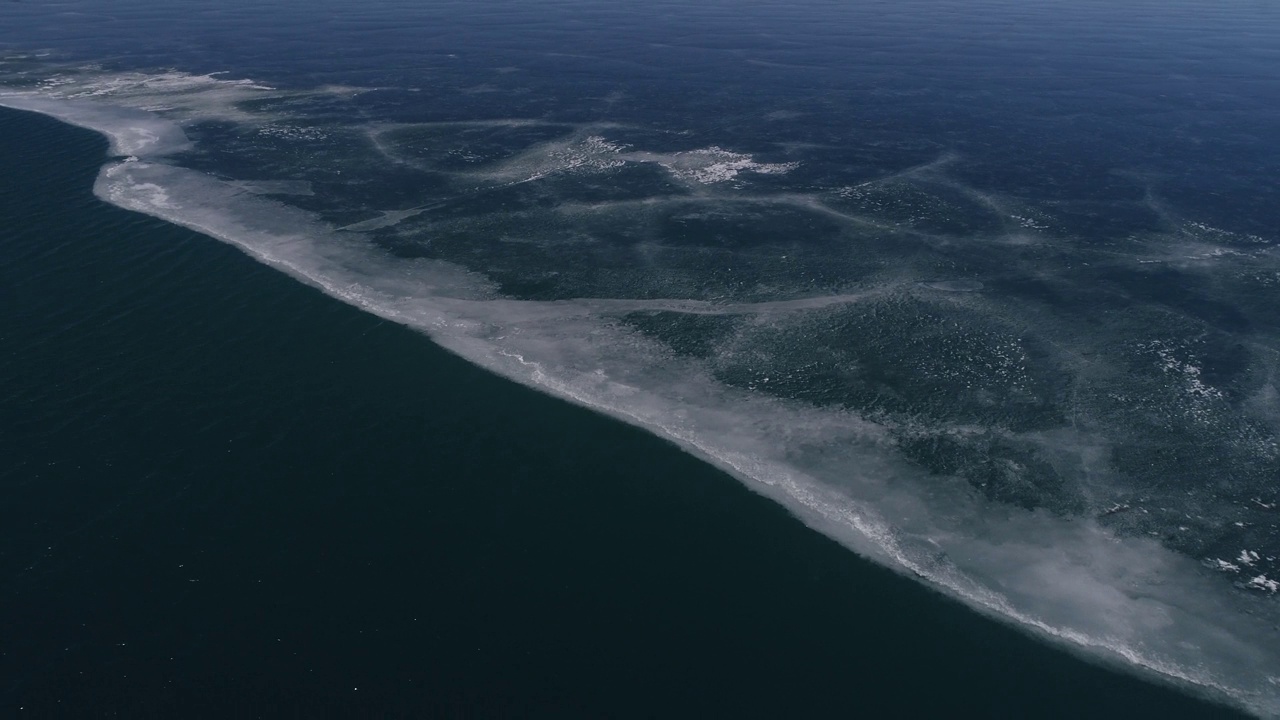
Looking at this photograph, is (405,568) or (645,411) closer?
(405,568)

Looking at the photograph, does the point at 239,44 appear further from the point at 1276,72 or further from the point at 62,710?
the point at 1276,72

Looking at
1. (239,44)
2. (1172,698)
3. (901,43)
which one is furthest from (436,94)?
(1172,698)

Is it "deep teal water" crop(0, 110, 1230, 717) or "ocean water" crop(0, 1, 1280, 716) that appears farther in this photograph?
"ocean water" crop(0, 1, 1280, 716)

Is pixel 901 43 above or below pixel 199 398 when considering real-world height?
above

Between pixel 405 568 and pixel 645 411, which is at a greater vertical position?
pixel 645 411
